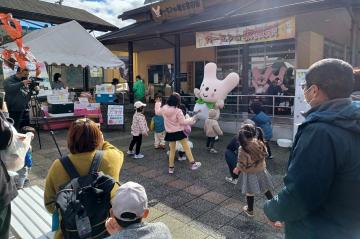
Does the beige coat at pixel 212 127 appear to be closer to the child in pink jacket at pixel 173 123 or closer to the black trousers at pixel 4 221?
the child in pink jacket at pixel 173 123

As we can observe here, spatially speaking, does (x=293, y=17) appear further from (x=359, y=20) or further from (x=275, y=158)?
(x=275, y=158)

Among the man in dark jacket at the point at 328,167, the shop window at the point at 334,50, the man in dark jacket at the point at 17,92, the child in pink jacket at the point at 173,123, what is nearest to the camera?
the man in dark jacket at the point at 328,167

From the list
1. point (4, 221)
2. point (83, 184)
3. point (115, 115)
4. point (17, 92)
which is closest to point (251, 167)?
point (83, 184)

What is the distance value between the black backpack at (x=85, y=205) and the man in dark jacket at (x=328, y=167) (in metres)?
1.13

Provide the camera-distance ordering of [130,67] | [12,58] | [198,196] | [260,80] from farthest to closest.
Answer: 1. [130,67]
2. [260,80]
3. [12,58]
4. [198,196]

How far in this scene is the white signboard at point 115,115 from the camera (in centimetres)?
926

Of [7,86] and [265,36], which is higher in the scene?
[265,36]

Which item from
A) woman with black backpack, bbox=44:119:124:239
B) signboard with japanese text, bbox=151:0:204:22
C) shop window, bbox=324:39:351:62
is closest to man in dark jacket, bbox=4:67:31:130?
woman with black backpack, bbox=44:119:124:239

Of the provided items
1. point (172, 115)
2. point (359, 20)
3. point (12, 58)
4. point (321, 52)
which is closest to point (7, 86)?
point (12, 58)

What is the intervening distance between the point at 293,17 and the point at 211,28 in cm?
262

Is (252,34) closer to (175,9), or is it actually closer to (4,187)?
(175,9)

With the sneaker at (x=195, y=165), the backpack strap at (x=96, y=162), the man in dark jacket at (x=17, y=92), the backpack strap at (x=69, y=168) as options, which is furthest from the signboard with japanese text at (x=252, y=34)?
the backpack strap at (x=69, y=168)

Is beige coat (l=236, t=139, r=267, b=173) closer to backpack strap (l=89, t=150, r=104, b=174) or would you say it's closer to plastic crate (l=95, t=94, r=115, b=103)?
backpack strap (l=89, t=150, r=104, b=174)

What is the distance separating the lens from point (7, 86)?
21.0 ft
